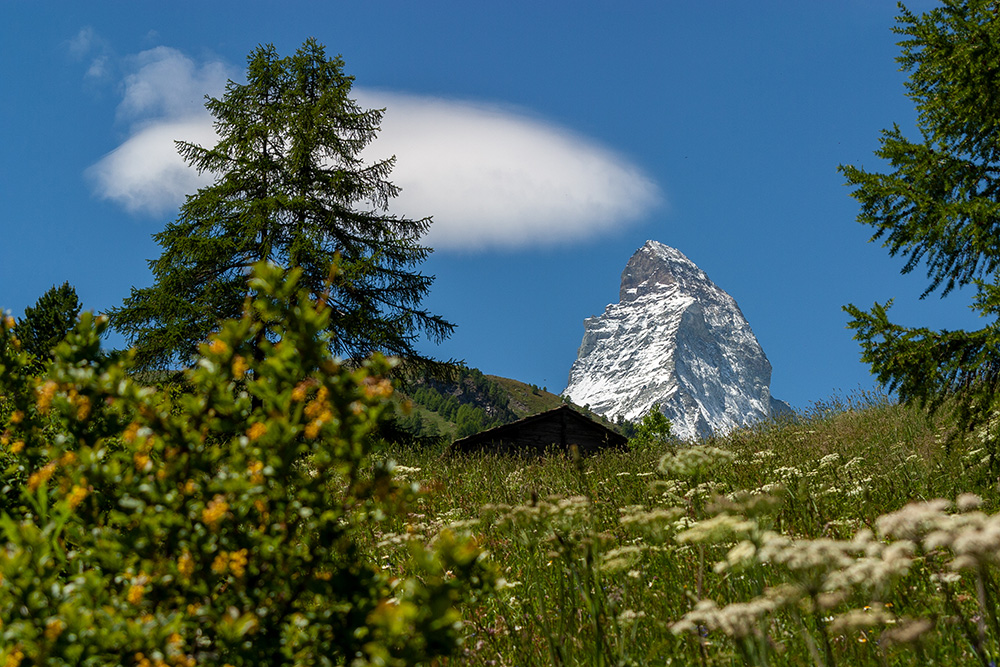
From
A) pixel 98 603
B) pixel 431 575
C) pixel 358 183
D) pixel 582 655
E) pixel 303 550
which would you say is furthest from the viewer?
pixel 358 183

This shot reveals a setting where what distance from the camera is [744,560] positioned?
2.63 m

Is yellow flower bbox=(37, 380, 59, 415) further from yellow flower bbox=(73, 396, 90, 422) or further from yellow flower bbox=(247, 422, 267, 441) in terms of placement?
yellow flower bbox=(247, 422, 267, 441)

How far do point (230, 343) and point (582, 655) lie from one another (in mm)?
2658

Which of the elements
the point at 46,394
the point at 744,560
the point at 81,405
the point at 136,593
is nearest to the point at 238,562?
the point at 136,593

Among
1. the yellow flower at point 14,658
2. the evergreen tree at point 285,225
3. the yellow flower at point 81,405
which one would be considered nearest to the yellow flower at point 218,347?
the yellow flower at point 81,405

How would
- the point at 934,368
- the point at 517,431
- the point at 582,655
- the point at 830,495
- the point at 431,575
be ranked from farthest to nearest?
the point at 517,431
the point at 934,368
the point at 830,495
the point at 582,655
the point at 431,575

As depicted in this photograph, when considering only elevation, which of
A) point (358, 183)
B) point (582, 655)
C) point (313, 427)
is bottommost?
point (582, 655)

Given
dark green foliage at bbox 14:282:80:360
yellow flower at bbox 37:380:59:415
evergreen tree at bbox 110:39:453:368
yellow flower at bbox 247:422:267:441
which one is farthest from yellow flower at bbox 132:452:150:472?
dark green foliage at bbox 14:282:80:360

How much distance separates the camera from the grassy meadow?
2.34 m

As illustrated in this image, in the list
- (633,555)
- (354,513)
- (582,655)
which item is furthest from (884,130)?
(354,513)

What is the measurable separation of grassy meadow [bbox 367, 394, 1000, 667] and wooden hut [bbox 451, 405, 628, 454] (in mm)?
13555

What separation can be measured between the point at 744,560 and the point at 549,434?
21855 mm

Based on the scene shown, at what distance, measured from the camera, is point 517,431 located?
23.4 metres

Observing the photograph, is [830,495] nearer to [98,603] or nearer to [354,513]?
[354,513]
